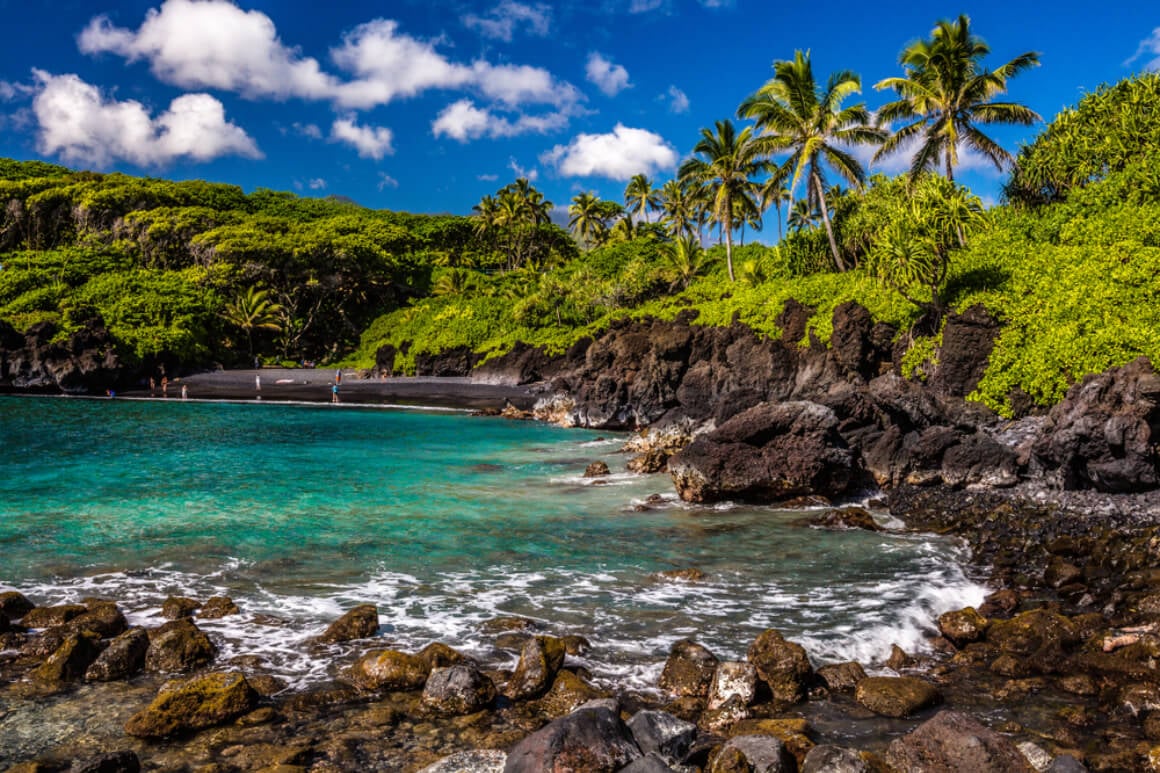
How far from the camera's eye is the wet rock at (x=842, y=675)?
356 inches

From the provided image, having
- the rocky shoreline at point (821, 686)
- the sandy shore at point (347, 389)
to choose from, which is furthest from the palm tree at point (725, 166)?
the rocky shoreline at point (821, 686)

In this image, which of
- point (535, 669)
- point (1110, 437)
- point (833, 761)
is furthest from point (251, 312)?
point (833, 761)

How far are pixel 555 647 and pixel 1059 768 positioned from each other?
5528 millimetres

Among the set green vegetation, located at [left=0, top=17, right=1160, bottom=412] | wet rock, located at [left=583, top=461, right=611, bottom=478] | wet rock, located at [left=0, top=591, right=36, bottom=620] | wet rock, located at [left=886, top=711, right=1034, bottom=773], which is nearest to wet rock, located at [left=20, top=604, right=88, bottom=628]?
wet rock, located at [left=0, top=591, right=36, bottom=620]

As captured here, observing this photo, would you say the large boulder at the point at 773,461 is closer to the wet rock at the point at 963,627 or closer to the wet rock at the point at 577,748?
the wet rock at the point at 963,627

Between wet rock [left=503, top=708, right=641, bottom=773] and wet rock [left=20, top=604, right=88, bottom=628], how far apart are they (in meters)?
8.58

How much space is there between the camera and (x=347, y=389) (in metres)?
62.9

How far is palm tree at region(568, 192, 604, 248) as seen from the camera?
101625 mm

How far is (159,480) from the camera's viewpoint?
994 inches

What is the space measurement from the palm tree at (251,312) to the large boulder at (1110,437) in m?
74.9

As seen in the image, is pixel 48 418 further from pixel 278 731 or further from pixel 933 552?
pixel 933 552

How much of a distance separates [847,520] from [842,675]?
30.2 feet

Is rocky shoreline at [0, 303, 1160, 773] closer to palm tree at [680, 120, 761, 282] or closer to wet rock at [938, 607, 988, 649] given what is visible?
wet rock at [938, 607, 988, 649]

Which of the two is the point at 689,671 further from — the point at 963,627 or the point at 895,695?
the point at 963,627
